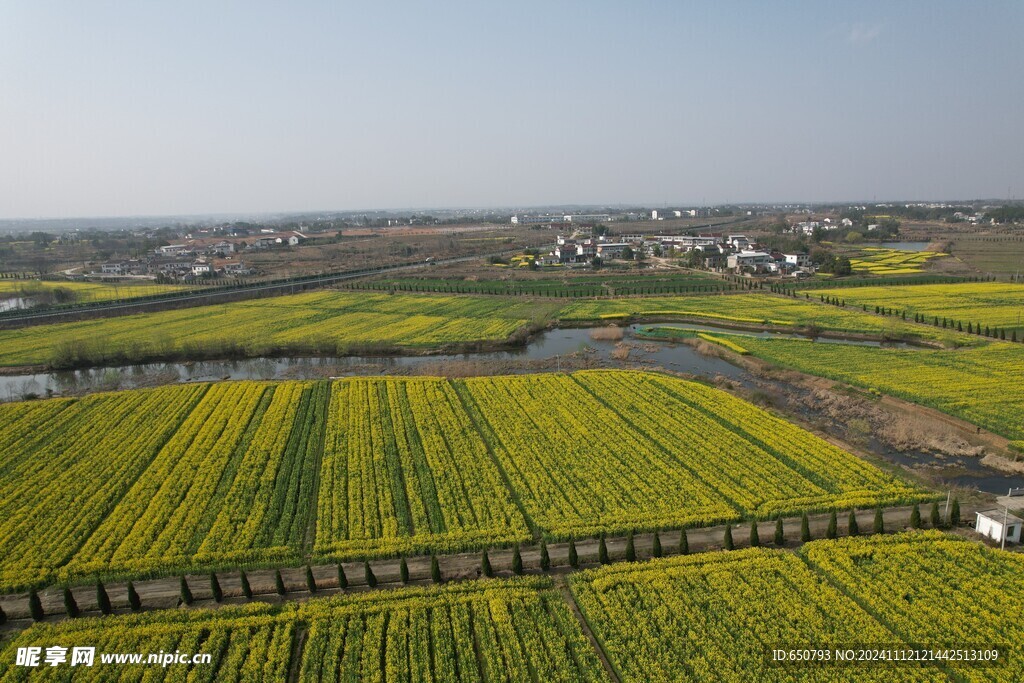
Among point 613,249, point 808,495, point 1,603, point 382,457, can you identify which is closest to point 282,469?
point 382,457

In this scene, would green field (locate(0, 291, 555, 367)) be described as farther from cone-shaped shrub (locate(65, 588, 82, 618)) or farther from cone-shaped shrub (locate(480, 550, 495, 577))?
cone-shaped shrub (locate(480, 550, 495, 577))

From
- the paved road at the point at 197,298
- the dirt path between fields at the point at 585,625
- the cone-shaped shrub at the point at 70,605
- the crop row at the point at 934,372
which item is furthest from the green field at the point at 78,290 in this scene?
the crop row at the point at 934,372

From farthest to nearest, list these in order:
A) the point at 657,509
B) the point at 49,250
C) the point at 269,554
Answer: the point at 49,250 < the point at 657,509 < the point at 269,554

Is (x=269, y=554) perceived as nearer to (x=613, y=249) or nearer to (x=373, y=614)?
(x=373, y=614)

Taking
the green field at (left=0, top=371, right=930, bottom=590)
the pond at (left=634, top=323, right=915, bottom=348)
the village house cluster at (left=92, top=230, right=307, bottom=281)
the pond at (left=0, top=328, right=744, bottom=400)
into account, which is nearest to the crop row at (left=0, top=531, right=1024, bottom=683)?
the green field at (left=0, top=371, right=930, bottom=590)

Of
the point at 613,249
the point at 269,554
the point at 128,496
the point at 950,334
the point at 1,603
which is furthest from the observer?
the point at 613,249

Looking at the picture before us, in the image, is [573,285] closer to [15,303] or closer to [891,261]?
[891,261]

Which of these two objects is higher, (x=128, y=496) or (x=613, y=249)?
(x=613, y=249)
